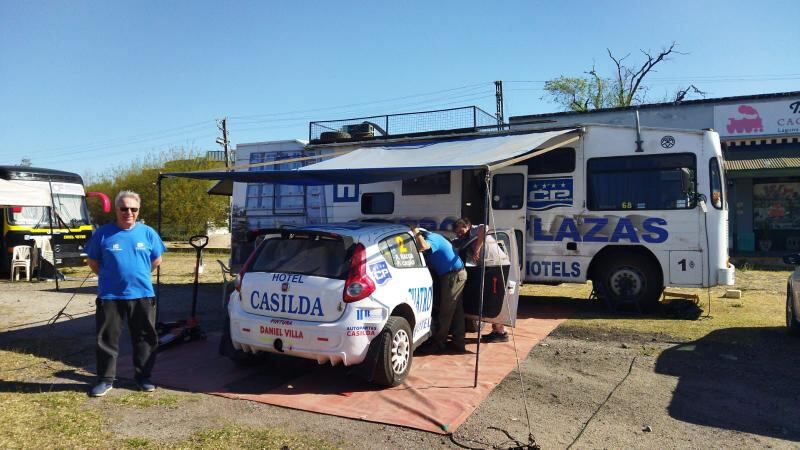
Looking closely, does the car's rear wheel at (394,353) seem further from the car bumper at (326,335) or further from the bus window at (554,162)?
the bus window at (554,162)

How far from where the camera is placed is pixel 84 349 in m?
7.29

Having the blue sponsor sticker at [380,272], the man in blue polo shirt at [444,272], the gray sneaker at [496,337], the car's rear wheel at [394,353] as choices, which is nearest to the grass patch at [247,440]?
the car's rear wheel at [394,353]

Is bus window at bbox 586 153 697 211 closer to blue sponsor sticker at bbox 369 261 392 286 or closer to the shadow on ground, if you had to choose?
the shadow on ground

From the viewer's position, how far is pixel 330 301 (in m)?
5.33

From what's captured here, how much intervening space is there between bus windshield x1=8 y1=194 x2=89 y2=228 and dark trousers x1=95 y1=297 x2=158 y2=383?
10999mm

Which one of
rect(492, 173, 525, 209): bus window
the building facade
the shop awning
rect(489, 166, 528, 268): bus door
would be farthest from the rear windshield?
the shop awning

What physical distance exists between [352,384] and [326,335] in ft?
2.46

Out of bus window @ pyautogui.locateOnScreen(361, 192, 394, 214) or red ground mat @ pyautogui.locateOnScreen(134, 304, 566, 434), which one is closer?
red ground mat @ pyautogui.locateOnScreen(134, 304, 566, 434)

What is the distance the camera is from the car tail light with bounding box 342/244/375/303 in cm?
532

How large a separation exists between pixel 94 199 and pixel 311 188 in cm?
3235

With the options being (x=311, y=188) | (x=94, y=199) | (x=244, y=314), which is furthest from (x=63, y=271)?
(x=94, y=199)

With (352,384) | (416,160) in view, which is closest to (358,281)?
(352,384)

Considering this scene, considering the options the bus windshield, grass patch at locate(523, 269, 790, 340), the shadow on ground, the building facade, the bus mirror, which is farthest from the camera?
the building facade

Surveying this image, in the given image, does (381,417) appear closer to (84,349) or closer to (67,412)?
(67,412)
